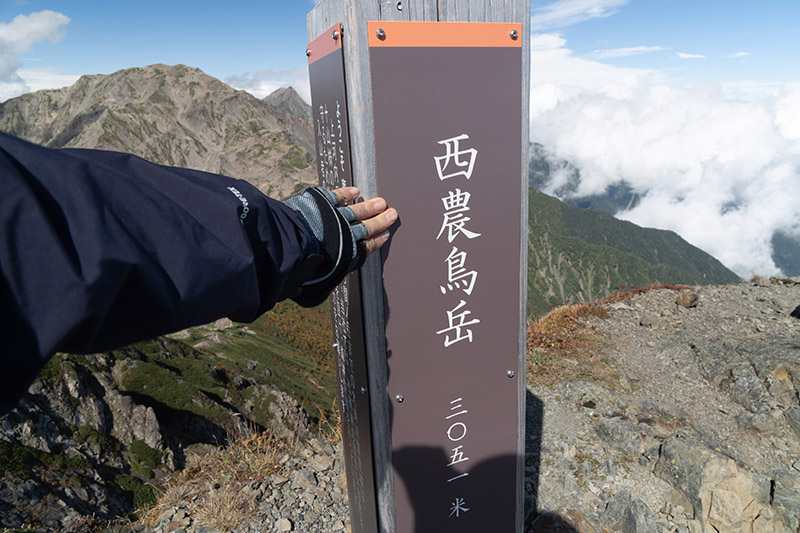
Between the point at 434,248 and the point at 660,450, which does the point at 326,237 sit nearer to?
the point at 434,248

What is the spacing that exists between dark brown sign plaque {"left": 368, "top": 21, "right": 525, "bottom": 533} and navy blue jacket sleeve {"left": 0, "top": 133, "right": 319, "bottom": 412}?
110 centimetres

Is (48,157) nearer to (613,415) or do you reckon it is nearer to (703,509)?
(703,509)

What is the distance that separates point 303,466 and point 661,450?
3.71 m

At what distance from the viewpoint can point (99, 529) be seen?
4.65m

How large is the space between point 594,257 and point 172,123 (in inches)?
5674

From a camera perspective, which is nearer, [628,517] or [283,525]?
[283,525]

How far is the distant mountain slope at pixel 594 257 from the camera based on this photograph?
109750 millimetres

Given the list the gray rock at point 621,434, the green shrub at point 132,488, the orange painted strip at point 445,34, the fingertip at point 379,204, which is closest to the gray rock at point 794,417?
the gray rock at point 621,434

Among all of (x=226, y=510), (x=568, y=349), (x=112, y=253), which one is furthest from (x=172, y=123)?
(x=112, y=253)

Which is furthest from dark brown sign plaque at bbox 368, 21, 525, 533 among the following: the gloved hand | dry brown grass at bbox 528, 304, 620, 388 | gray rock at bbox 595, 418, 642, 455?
dry brown grass at bbox 528, 304, 620, 388

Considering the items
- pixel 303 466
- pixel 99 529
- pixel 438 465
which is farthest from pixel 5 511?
pixel 438 465

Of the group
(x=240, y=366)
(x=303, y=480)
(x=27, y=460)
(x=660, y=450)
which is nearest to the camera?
(x=303, y=480)

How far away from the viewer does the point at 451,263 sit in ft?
8.38

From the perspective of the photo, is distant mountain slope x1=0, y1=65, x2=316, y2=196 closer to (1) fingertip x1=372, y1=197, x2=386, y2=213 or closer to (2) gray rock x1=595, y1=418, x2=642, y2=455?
(2) gray rock x1=595, y1=418, x2=642, y2=455
